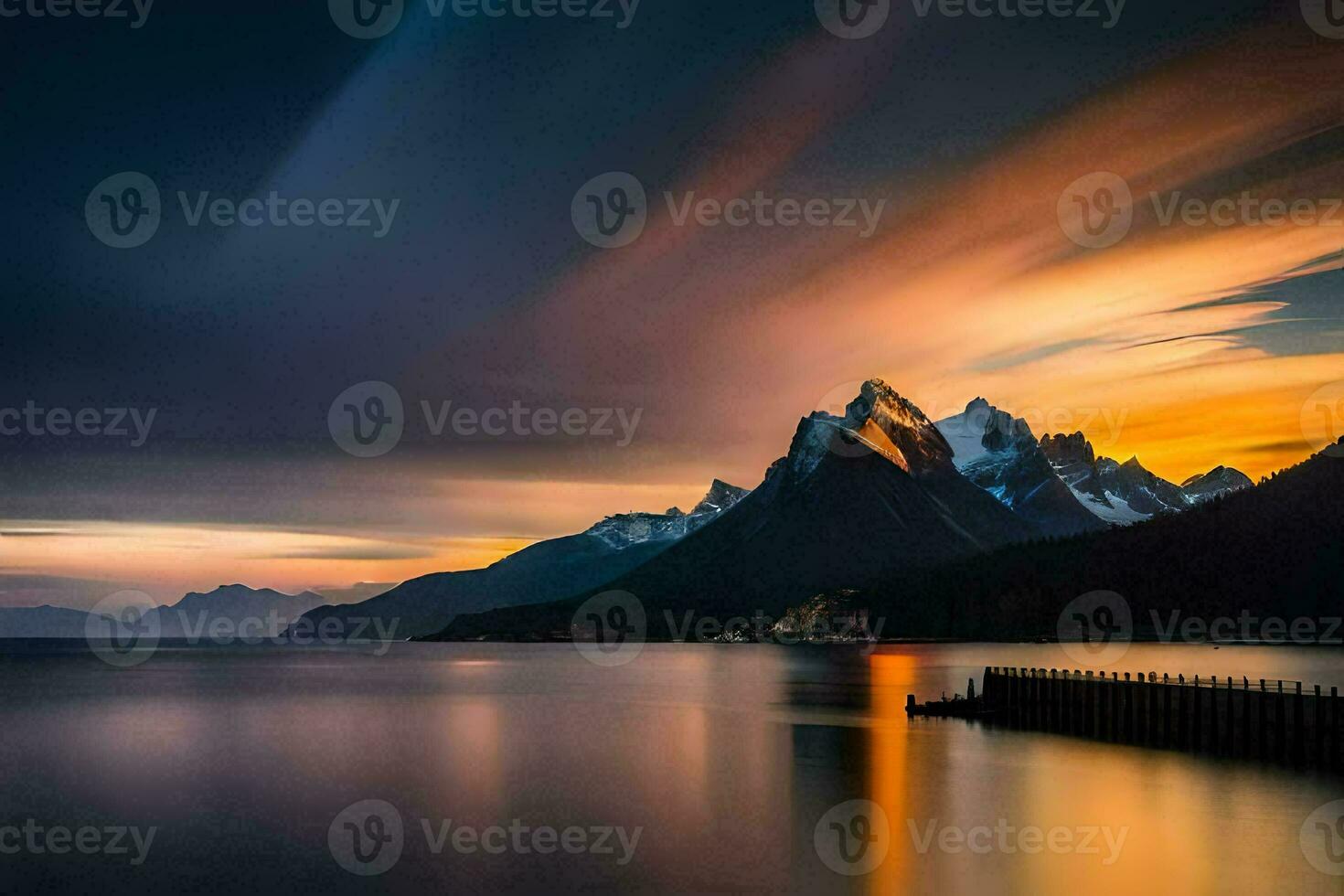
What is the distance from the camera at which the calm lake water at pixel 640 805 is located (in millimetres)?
42562

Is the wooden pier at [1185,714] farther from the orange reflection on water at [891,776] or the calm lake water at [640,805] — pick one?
the orange reflection on water at [891,776]

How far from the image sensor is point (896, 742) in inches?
3093

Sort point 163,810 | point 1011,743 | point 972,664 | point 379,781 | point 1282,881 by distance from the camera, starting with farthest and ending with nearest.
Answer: point 972,664, point 1011,743, point 379,781, point 163,810, point 1282,881

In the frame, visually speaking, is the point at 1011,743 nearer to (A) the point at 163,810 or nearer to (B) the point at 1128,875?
(B) the point at 1128,875

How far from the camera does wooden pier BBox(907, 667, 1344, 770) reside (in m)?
60.9

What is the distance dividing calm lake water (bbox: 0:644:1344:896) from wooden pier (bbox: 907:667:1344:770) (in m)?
2.72

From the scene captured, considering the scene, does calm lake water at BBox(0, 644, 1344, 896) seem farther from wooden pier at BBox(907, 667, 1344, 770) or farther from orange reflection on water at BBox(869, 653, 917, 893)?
wooden pier at BBox(907, 667, 1344, 770)

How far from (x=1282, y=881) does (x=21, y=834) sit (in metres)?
44.1

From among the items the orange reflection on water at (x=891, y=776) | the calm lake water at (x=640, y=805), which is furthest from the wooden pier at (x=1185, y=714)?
the orange reflection on water at (x=891, y=776)

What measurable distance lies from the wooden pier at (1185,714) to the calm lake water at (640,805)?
2.72m

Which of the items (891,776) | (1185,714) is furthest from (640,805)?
(1185,714)

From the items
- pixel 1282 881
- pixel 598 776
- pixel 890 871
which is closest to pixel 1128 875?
pixel 1282 881

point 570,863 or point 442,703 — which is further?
point 442,703

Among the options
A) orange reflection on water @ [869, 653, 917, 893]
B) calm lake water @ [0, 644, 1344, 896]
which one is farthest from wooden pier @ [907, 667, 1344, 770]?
orange reflection on water @ [869, 653, 917, 893]
